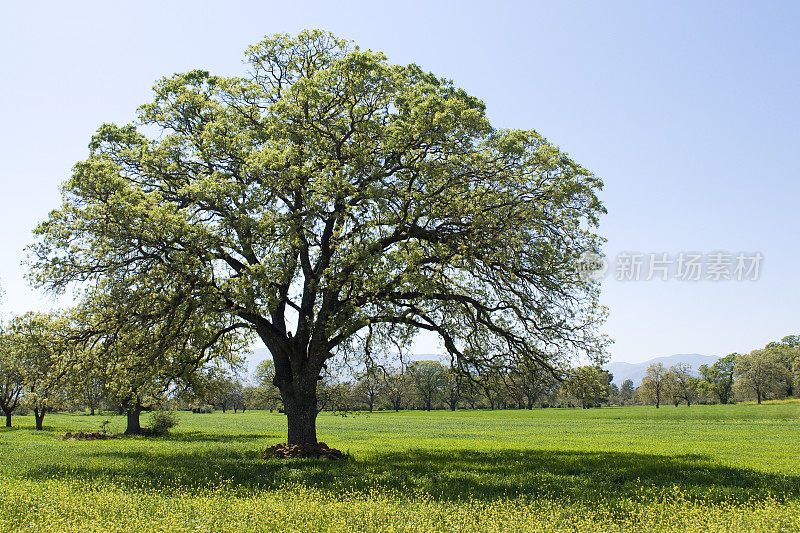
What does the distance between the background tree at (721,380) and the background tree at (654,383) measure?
12.0m

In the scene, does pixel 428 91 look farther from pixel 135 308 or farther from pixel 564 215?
pixel 135 308

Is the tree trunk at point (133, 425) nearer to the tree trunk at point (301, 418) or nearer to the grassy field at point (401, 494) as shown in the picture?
the grassy field at point (401, 494)

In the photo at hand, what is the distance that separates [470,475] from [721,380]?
154 meters

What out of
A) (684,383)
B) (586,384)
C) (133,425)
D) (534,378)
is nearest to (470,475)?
(534,378)

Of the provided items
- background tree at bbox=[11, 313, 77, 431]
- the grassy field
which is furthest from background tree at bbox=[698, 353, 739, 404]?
background tree at bbox=[11, 313, 77, 431]

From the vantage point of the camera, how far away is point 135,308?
20688mm

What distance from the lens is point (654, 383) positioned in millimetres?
143625

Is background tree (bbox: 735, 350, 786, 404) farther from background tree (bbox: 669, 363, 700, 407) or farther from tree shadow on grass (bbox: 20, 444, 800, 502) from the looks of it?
tree shadow on grass (bbox: 20, 444, 800, 502)

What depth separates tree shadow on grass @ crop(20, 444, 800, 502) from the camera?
1459cm

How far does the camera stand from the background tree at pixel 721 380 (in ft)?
464

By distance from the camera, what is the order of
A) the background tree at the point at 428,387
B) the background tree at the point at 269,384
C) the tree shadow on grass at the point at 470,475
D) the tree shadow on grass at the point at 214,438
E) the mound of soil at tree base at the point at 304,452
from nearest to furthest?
the tree shadow on grass at the point at 470,475 < the mound of soil at tree base at the point at 304,452 < the tree shadow on grass at the point at 214,438 < the background tree at the point at 269,384 < the background tree at the point at 428,387

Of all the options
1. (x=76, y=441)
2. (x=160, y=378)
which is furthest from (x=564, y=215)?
(x=76, y=441)

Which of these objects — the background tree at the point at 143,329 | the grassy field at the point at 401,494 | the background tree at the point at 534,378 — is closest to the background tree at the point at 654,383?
→ the grassy field at the point at 401,494

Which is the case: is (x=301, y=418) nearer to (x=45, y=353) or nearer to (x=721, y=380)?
(x=45, y=353)
